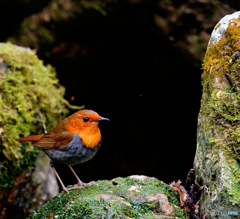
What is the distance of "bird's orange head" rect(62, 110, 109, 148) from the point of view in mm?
3829

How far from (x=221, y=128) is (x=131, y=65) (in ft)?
9.70

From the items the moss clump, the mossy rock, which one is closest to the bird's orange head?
the mossy rock

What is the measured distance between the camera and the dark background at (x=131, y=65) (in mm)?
5336

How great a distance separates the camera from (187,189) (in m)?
3.65

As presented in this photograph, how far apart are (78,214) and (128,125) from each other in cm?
311

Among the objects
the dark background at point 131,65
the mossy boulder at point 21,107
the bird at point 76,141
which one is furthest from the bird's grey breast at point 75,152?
the dark background at point 131,65

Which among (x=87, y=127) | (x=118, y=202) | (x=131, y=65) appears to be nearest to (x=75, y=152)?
(x=87, y=127)

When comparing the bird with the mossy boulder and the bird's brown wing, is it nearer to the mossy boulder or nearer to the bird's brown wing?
the bird's brown wing

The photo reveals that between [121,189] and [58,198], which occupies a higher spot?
[58,198]

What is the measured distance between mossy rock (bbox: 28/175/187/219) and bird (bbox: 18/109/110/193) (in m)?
0.33

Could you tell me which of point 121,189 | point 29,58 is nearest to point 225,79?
point 121,189

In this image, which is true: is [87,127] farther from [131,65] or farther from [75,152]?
[131,65]

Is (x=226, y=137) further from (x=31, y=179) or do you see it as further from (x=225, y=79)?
(x=31, y=179)

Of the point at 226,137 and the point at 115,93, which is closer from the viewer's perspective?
the point at 226,137
